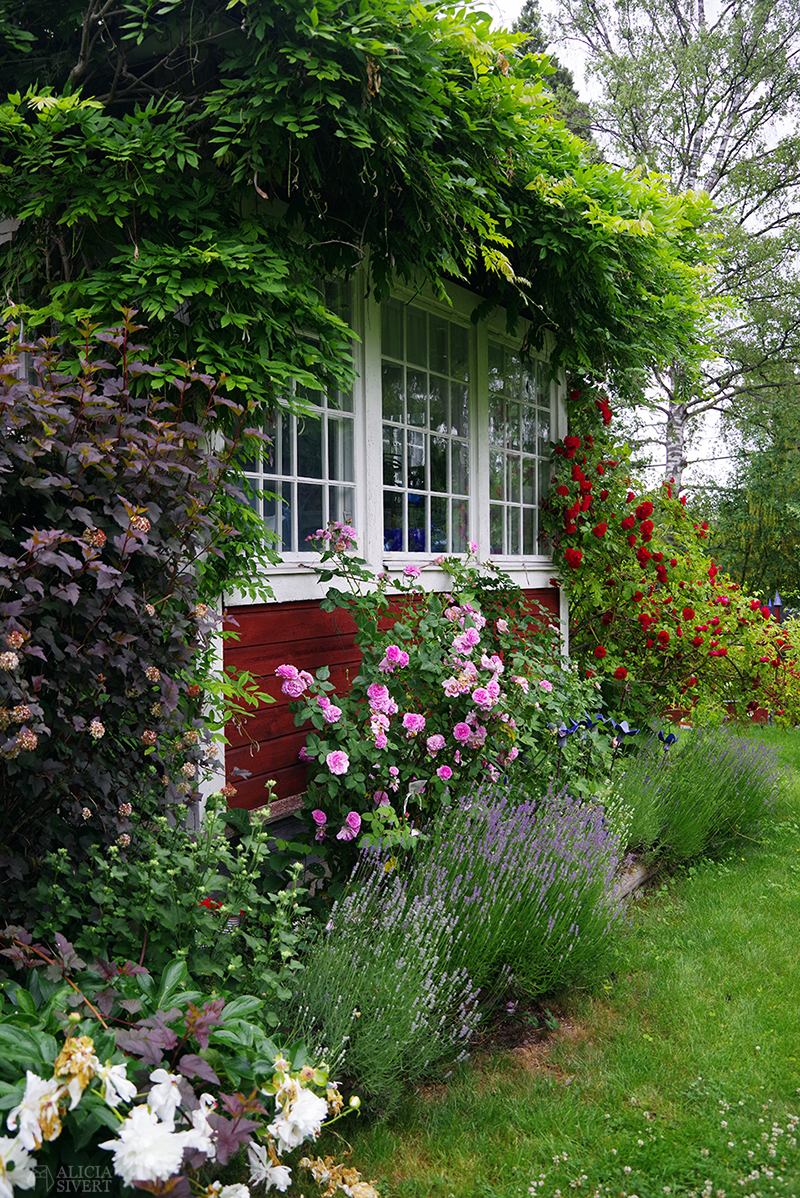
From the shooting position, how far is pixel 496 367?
556 cm

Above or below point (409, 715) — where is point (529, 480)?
above

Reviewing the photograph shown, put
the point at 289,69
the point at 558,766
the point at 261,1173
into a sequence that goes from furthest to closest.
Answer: the point at 558,766, the point at 289,69, the point at 261,1173

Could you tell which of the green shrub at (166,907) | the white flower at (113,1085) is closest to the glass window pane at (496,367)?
the green shrub at (166,907)

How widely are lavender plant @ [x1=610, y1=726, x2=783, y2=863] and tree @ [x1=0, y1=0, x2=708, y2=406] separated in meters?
2.57

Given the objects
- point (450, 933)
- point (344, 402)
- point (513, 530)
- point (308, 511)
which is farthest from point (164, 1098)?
point (513, 530)

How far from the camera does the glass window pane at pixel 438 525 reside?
4824 millimetres

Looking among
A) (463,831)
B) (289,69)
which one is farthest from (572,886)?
(289,69)

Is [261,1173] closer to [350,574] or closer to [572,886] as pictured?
[572,886]

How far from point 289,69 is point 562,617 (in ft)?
13.4

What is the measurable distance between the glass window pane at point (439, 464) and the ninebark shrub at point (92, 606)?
245 cm

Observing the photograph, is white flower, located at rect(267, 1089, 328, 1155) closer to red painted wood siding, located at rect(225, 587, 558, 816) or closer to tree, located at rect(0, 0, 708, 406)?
red painted wood siding, located at rect(225, 587, 558, 816)

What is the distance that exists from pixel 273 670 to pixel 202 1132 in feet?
6.95

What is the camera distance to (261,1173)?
1673mm

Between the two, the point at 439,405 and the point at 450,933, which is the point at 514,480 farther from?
the point at 450,933
